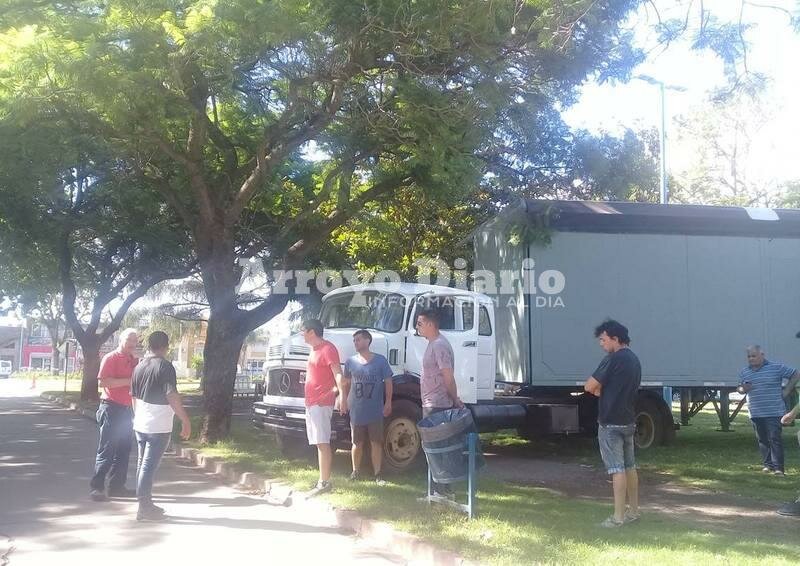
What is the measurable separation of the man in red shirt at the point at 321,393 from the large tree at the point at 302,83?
3.79 m

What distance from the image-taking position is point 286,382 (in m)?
10.2

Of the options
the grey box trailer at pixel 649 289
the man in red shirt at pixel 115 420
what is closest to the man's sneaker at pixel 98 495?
the man in red shirt at pixel 115 420

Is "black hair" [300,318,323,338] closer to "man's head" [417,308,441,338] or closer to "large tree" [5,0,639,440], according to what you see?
"man's head" [417,308,441,338]

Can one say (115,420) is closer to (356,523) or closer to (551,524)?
(356,523)

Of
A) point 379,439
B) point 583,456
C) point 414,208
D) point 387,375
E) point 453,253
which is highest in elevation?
point 414,208

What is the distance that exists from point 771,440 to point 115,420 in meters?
8.45

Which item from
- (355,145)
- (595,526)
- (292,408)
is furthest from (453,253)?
(595,526)

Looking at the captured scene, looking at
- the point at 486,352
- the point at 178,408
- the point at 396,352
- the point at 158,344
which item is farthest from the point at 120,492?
the point at 486,352

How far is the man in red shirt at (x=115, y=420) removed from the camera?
26.6ft

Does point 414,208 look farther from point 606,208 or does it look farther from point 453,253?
point 606,208

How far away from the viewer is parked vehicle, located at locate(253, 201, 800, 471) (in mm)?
11789

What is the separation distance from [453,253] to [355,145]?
6460 millimetres

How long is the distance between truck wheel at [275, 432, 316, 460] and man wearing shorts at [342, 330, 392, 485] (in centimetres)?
247

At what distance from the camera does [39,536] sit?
666cm
